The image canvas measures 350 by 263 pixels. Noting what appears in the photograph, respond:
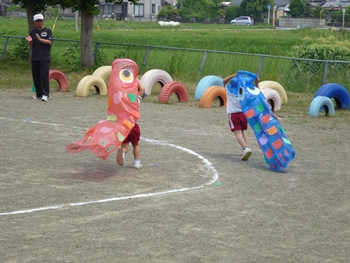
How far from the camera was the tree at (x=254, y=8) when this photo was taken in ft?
369

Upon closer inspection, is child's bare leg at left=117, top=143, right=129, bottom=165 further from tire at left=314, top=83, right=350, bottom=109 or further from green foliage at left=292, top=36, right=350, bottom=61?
green foliage at left=292, top=36, right=350, bottom=61

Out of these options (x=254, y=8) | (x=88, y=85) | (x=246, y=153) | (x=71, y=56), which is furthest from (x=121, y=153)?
(x=254, y=8)

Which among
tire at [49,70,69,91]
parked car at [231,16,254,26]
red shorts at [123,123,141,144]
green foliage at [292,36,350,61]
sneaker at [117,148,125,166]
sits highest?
green foliage at [292,36,350,61]

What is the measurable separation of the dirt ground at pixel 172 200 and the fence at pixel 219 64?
7.30m

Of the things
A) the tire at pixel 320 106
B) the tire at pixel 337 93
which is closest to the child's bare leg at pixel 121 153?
the tire at pixel 320 106

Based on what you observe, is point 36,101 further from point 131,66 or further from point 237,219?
point 237,219

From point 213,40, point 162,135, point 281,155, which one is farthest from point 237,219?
point 213,40

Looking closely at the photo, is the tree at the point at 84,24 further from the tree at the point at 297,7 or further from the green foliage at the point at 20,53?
the tree at the point at 297,7

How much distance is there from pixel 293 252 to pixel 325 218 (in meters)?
1.44

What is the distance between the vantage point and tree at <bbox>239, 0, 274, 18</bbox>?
11244cm

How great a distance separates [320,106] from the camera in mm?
17531

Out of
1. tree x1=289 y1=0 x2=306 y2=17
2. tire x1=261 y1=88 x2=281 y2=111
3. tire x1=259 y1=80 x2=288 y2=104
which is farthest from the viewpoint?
tree x1=289 y1=0 x2=306 y2=17

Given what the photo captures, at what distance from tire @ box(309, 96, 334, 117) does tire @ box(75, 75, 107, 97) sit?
5.54 m

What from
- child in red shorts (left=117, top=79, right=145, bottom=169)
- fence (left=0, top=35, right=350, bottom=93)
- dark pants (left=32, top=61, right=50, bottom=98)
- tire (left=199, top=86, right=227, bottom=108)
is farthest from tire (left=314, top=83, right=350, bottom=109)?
child in red shorts (left=117, top=79, right=145, bottom=169)
